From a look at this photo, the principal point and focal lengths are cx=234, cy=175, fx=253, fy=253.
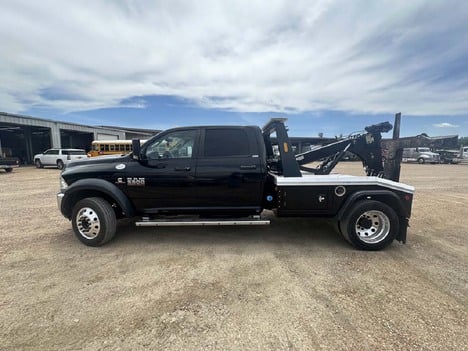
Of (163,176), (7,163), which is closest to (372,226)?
(163,176)

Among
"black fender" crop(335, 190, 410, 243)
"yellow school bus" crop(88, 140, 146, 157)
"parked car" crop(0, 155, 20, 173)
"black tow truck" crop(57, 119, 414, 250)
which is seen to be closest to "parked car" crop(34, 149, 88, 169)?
"parked car" crop(0, 155, 20, 173)

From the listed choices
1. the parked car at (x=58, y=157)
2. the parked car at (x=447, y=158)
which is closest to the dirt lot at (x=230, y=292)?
the parked car at (x=58, y=157)

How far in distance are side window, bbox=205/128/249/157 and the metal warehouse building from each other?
82.2 ft

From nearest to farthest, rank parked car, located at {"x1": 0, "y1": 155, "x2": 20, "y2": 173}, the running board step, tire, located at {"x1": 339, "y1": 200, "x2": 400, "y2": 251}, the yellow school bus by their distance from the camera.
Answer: tire, located at {"x1": 339, "y1": 200, "x2": 400, "y2": 251}
the running board step
parked car, located at {"x1": 0, "y1": 155, "x2": 20, "y2": 173}
the yellow school bus

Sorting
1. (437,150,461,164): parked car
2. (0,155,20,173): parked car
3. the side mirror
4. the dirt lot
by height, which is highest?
the side mirror

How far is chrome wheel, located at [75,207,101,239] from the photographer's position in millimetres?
4109

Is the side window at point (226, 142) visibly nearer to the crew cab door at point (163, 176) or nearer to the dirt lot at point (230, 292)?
the crew cab door at point (163, 176)

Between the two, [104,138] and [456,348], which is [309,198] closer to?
[456,348]

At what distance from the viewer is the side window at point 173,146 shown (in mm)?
4270

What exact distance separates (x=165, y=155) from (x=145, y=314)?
8.06 feet

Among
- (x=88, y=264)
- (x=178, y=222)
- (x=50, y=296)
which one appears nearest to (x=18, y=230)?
(x=88, y=264)

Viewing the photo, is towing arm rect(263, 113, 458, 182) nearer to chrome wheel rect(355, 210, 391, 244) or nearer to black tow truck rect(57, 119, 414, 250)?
black tow truck rect(57, 119, 414, 250)

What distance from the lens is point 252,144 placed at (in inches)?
168

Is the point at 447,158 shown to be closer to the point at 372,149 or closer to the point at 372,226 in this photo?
the point at 372,149
